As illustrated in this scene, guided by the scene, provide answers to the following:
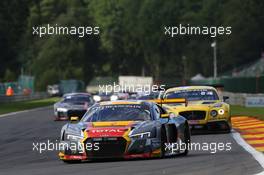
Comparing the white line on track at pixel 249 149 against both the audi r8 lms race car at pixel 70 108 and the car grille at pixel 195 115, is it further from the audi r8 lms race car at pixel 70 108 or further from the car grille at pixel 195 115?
the audi r8 lms race car at pixel 70 108

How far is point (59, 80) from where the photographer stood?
428ft

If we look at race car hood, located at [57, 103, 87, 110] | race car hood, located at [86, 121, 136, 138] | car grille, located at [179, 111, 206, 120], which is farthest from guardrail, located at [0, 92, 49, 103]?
race car hood, located at [86, 121, 136, 138]

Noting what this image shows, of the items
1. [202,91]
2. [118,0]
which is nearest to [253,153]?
[202,91]

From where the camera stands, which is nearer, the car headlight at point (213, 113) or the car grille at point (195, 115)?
the car headlight at point (213, 113)

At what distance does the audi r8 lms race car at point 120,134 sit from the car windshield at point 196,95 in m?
8.31

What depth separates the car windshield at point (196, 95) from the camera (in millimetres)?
25828

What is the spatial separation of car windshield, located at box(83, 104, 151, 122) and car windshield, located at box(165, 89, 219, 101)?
8.39 m

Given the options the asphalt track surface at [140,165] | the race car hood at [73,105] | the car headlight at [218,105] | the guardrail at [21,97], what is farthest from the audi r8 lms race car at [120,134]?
the guardrail at [21,97]

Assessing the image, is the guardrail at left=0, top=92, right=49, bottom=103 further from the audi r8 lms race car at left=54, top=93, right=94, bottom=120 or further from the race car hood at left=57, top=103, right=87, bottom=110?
the race car hood at left=57, top=103, right=87, bottom=110

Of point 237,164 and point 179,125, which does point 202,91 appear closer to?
point 179,125

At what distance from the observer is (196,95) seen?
2598cm

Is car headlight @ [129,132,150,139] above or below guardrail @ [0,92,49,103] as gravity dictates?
above

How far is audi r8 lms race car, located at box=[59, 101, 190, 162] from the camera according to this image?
16.1 meters

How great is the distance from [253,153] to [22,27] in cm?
6707
